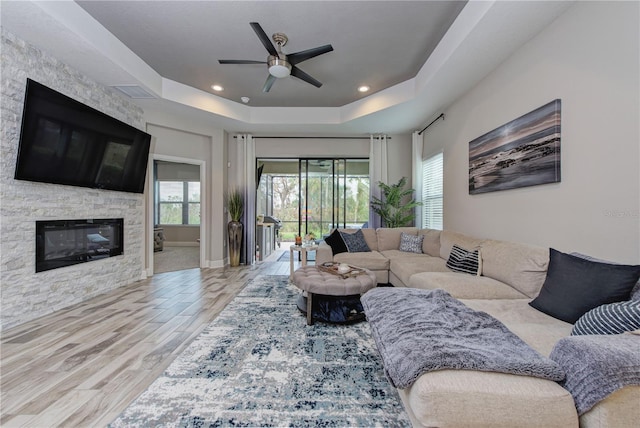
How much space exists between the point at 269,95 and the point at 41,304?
3947 mm

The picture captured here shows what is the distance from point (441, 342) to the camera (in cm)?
121

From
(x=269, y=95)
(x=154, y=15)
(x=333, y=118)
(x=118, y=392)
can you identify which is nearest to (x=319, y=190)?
(x=333, y=118)

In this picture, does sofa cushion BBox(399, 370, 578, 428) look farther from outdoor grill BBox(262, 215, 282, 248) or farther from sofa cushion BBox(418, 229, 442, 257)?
outdoor grill BBox(262, 215, 282, 248)

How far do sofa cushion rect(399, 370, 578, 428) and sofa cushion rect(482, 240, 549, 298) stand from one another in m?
1.33

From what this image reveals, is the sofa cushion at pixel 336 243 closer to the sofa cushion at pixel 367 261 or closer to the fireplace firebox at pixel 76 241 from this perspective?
the sofa cushion at pixel 367 261

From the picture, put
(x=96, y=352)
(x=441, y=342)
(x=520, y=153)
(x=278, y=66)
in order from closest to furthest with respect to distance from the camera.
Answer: (x=441, y=342)
(x=96, y=352)
(x=520, y=153)
(x=278, y=66)

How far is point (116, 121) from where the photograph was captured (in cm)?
339

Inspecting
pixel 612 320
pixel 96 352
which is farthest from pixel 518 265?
pixel 96 352

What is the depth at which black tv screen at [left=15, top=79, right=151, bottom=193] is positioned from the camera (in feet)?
8.14

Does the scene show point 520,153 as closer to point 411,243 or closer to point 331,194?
point 411,243

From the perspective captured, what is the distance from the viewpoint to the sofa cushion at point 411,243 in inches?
162

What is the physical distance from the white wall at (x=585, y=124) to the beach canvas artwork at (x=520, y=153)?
0.23ft

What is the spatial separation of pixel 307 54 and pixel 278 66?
1.18 feet

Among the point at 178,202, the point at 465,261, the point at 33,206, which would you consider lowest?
the point at 465,261
